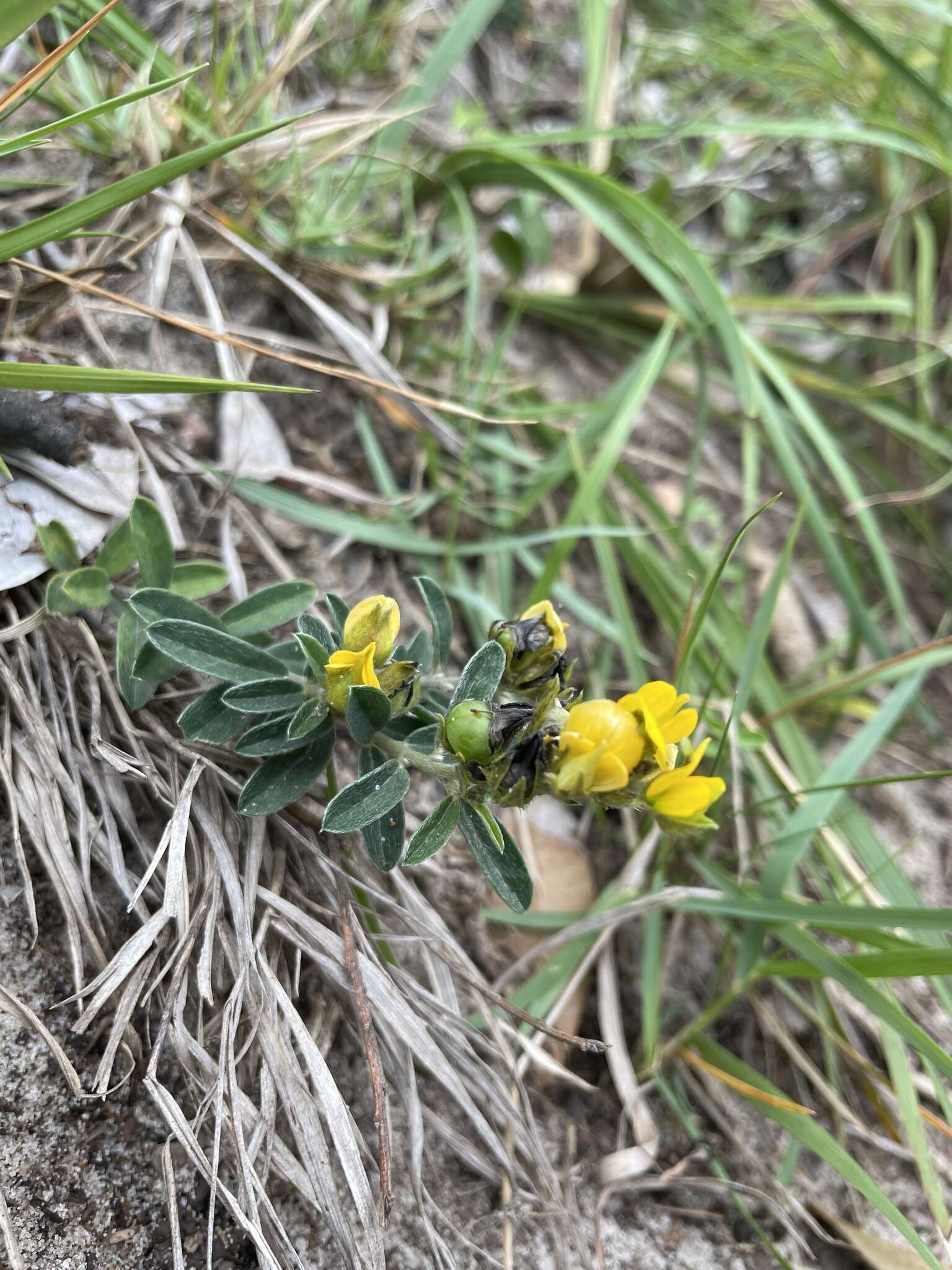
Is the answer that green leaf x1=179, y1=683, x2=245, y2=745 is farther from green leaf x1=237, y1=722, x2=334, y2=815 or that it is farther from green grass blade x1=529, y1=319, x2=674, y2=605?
green grass blade x1=529, y1=319, x2=674, y2=605

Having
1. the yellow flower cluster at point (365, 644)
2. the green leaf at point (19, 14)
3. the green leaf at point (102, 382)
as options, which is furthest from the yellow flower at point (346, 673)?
the green leaf at point (19, 14)

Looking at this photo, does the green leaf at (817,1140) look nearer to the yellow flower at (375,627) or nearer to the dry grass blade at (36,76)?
the yellow flower at (375,627)

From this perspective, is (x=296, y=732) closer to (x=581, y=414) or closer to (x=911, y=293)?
(x=581, y=414)

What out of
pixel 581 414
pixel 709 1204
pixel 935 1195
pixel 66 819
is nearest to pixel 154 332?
pixel 66 819

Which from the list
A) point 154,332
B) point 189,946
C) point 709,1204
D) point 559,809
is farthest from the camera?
point 559,809

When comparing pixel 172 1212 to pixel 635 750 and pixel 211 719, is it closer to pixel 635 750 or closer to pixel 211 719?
pixel 211 719
